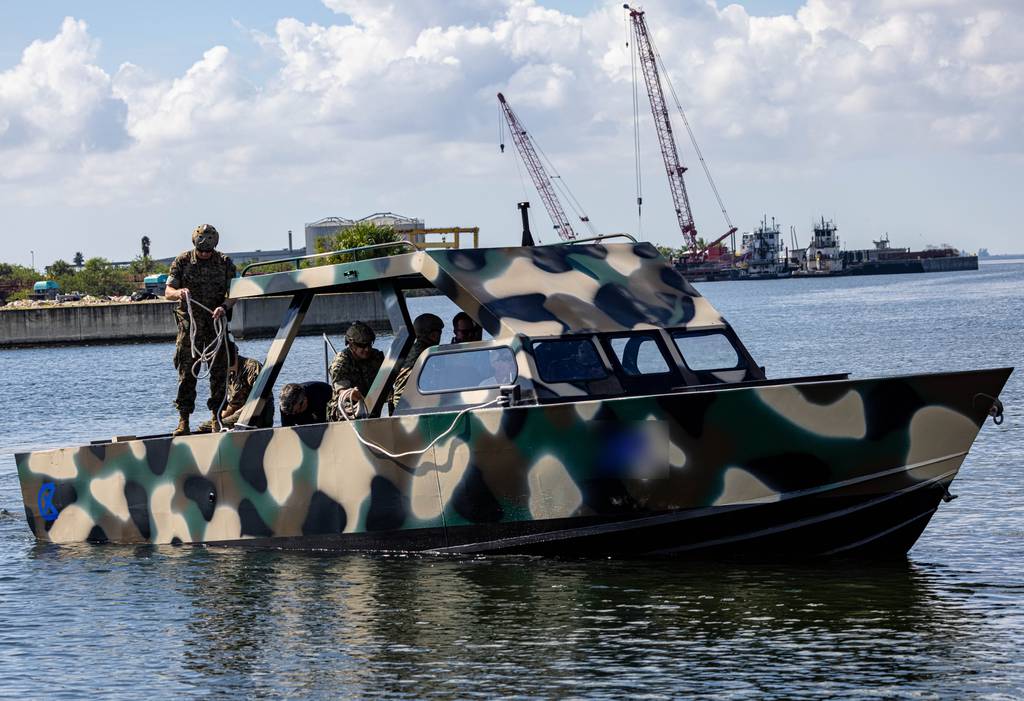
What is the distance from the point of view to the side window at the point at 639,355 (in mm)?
14125

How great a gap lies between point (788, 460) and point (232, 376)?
249 inches

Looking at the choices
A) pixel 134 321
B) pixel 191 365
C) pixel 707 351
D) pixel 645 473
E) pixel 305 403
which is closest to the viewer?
pixel 645 473

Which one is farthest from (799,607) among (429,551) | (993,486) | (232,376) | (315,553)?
(993,486)

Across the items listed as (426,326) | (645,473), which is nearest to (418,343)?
(426,326)

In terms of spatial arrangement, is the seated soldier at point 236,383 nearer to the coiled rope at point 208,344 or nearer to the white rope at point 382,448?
the coiled rope at point 208,344

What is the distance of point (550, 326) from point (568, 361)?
1.14 feet

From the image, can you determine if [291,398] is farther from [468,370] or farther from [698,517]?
[698,517]

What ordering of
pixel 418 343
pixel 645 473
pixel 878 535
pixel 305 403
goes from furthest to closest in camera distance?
pixel 305 403 < pixel 418 343 < pixel 878 535 < pixel 645 473

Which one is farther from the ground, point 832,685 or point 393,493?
point 393,493

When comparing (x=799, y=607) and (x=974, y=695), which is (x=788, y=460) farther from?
(x=974, y=695)

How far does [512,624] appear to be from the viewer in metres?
12.0

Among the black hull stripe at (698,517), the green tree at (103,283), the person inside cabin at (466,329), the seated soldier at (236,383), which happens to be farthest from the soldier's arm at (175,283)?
the green tree at (103,283)

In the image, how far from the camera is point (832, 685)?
1008 cm

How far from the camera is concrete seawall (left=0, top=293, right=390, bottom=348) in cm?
8806
